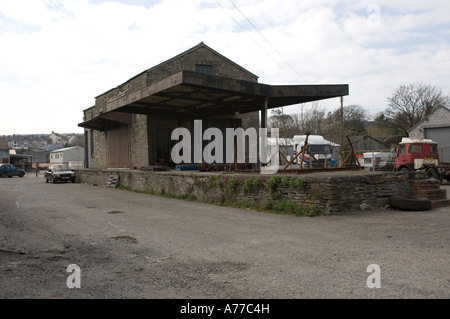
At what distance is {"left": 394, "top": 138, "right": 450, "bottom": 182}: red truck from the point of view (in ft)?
70.3

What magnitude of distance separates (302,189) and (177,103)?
10414 mm

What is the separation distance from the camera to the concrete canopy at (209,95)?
46.5 feet

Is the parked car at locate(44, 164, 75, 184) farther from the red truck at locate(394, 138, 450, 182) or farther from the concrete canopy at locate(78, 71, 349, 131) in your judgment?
the red truck at locate(394, 138, 450, 182)

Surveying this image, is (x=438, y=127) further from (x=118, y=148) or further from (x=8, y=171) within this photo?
(x=8, y=171)

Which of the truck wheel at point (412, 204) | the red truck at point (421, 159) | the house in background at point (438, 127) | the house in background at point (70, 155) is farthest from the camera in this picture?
the house in background at point (70, 155)

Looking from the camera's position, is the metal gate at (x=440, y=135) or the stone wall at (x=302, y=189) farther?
the metal gate at (x=440, y=135)

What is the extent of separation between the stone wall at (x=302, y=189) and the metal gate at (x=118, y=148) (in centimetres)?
1158

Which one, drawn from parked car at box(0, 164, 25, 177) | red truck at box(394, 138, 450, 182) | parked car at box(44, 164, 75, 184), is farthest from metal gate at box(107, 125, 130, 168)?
parked car at box(0, 164, 25, 177)

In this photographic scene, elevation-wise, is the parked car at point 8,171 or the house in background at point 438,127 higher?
the house in background at point 438,127

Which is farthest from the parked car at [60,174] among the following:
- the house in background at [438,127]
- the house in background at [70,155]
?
the house in background at [70,155]

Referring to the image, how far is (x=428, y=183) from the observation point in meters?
12.4

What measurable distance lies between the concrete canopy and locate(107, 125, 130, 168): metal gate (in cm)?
599

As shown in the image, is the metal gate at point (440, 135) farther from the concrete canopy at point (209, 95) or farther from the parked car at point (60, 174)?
the parked car at point (60, 174)
